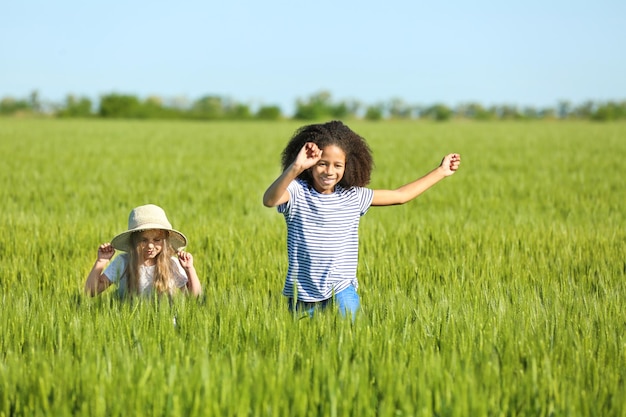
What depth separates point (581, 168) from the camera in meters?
15.4

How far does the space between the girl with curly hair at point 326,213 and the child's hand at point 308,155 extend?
0.30 metres

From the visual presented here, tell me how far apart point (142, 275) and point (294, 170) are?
1.15 m

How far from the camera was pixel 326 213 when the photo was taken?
13.6 ft

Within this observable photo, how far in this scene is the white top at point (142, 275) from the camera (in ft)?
13.9

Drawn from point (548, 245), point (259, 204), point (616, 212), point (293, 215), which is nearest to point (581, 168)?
point (616, 212)

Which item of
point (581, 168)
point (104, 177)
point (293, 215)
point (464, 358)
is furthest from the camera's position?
point (581, 168)

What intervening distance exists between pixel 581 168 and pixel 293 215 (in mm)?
12432

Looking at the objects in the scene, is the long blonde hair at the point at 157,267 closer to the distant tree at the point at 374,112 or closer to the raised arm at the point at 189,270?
the raised arm at the point at 189,270

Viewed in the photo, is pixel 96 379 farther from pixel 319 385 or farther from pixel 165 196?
pixel 165 196

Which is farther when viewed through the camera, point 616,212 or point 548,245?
point 616,212

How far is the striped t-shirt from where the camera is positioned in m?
4.11

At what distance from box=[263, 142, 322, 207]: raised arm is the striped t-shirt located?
201 millimetres

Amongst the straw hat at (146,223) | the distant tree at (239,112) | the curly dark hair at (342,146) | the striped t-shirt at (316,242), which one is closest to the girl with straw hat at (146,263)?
the straw hat at (146,223)

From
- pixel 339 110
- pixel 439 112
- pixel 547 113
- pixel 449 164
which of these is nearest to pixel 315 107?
pixel 339 110
